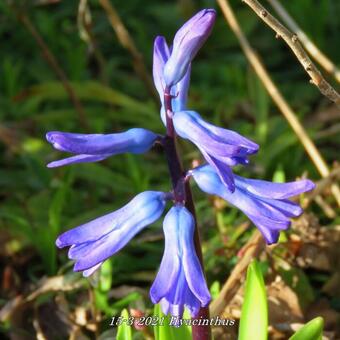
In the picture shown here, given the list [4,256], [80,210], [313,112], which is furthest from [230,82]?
[4,256]

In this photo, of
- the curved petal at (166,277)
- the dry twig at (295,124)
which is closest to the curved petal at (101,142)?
the curved petal at (166,277)

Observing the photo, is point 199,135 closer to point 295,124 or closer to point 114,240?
point 114,240

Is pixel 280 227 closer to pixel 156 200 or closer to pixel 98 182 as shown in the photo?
pixel 156 200

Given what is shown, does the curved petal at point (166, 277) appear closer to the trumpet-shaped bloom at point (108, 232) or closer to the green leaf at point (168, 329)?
the trumpet-shaped bloom at point (108, 232)

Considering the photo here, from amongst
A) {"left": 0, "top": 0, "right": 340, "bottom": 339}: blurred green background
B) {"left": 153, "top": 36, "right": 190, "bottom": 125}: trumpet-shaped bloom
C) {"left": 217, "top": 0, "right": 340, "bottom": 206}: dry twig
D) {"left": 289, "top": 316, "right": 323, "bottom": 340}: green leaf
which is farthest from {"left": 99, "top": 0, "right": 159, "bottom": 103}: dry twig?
{"left": 289, "top": 316, "right": 323, "bottom": 340}: green leaf

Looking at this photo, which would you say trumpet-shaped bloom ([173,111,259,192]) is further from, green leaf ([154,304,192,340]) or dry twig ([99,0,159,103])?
dry twig ([99,0,159,103])

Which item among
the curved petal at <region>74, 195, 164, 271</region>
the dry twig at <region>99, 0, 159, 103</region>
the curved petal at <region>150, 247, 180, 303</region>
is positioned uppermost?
the dry twig at <region>99, 0, 159, 103</region>

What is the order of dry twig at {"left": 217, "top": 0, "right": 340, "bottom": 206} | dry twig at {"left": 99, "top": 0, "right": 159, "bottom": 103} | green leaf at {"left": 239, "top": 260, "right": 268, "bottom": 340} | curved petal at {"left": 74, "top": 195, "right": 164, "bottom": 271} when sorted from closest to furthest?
curved petal at {"left": 74, "top": 195, "right": 164, "bottom": 271}
green leaf at {"left": 239, "top": 260, "right": 268, "bottom": 340}
dry twig at {"left": 217, "top": 0, "right": 340, "bottom": 206}
dry twig at {"left": 99, "top": 0, "right": 159, "bottom": 103}
